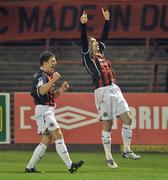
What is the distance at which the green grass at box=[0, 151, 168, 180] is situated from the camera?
43.4 feet

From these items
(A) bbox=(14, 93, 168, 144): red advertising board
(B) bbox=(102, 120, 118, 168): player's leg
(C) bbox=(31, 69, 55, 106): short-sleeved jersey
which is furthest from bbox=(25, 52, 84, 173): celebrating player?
(A) bbox=(14, 93, 168, 144): red advertising board

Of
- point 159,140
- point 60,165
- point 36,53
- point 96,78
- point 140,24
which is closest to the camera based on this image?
point 96,78

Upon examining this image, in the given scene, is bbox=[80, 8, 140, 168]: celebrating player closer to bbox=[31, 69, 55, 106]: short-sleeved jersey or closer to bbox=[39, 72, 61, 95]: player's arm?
bbox=[31, 69, 55, 106]: short-sleeved jersey

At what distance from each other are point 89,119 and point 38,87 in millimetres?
7058

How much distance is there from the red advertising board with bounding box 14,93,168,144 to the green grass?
49 centimetres

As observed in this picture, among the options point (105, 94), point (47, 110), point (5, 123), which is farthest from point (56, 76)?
point (5, 123)

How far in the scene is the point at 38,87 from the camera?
13.8 meters

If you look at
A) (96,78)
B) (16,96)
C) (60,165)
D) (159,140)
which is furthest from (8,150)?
(96,78)

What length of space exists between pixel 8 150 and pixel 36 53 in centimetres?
631

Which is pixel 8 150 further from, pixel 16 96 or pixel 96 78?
pixel 96 78

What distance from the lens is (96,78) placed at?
15.2 meters

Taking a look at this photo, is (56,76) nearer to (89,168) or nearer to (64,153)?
(64,153)

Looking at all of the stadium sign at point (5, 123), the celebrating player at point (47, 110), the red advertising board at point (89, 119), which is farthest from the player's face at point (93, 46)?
the stadium sign at point (5, 123)

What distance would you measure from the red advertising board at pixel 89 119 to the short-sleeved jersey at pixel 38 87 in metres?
6.55
